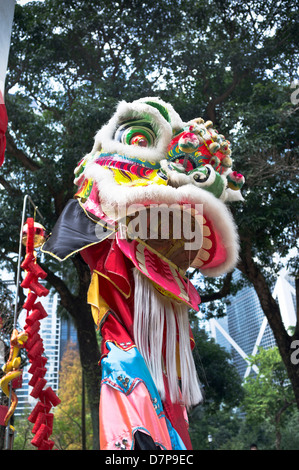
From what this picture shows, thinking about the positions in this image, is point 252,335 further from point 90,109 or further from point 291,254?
point 90,109

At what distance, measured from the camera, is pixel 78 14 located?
22.7 ft

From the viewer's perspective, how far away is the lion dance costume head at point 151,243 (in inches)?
98.7

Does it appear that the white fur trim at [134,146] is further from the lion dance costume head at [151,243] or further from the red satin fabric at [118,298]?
the red satin fabric at [118,298]

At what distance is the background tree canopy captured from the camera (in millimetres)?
6035

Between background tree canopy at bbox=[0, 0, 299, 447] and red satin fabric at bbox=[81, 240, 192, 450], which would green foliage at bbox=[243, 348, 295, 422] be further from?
red satin fabric at bbox=[81, 240, 192, 450]

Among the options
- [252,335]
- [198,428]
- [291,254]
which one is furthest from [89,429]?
[291,254]

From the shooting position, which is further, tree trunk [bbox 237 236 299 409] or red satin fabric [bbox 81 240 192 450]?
tree trunk [bbox 237 236 299 409]

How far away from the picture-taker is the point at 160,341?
2.68 meters

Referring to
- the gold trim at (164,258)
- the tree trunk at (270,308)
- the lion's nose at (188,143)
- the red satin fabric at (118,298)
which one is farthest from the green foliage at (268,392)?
the lion's nose at (188,143)

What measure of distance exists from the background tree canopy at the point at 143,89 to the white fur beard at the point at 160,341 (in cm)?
312

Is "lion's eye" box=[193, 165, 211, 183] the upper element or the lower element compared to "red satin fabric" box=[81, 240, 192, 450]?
upper

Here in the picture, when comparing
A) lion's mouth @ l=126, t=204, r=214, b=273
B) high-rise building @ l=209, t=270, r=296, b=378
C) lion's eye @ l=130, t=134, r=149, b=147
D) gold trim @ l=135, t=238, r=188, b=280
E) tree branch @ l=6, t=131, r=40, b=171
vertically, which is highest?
high-rise building @ l=209, t=270, r=296, b=378

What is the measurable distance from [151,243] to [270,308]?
4162 mm

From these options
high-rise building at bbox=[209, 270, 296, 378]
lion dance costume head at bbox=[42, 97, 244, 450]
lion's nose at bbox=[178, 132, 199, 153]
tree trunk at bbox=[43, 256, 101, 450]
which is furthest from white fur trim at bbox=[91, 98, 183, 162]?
high-rise building at bbox=[209, 270, 296, 378]
